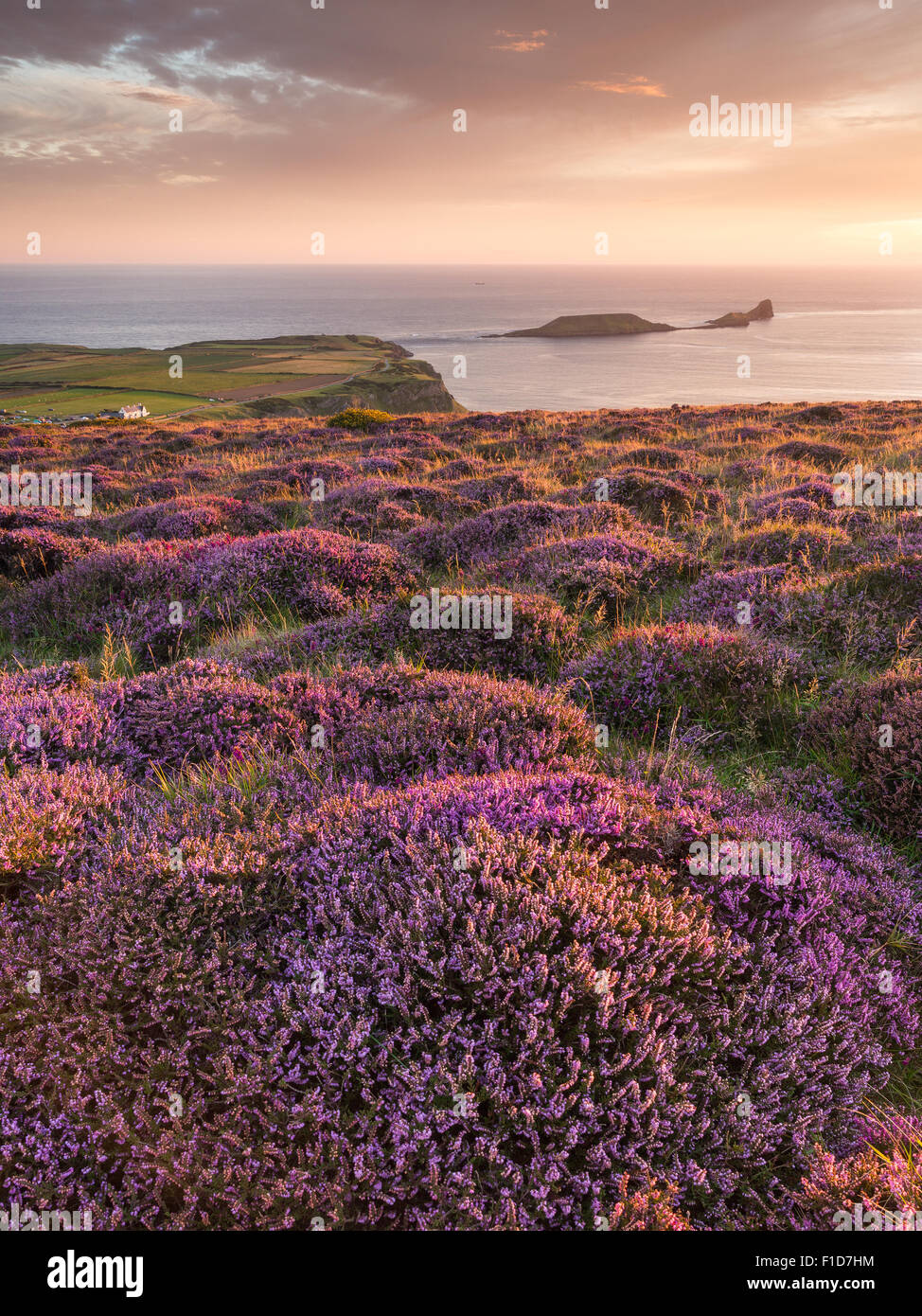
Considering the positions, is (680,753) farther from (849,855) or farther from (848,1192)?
(848,1192)

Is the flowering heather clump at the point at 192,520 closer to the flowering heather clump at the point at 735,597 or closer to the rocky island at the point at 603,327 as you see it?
the flowering heather clump at the point at 735,597

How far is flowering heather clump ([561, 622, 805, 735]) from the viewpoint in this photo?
4.88 metres

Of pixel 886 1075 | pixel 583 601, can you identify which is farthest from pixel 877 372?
pixel 886 1075

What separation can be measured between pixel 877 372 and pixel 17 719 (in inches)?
3267

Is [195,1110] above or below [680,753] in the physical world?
below

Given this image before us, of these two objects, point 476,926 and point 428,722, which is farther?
point 428,722

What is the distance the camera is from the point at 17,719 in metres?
4.43

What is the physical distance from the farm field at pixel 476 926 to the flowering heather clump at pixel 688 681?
3 centimetres

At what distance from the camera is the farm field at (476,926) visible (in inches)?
77.7

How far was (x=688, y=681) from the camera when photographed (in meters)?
5.01
